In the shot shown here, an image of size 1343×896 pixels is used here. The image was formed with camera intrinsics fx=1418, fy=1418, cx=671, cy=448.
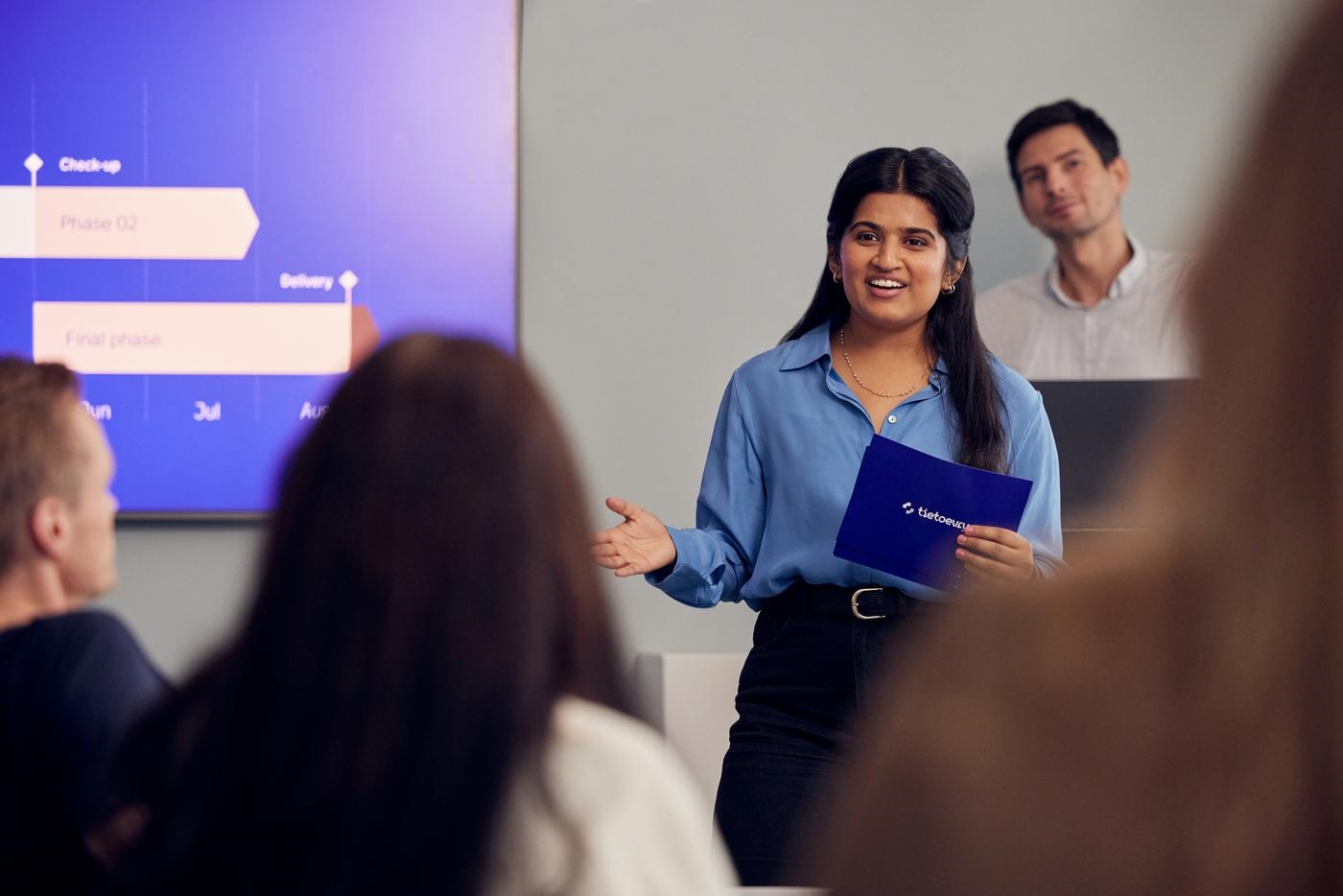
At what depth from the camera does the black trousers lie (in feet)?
7.61

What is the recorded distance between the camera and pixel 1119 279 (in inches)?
147

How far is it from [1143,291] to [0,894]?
3.23m

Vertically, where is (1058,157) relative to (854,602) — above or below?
above

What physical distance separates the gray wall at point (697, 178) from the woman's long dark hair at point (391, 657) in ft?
8.88

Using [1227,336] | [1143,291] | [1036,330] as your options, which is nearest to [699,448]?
[1036,330]

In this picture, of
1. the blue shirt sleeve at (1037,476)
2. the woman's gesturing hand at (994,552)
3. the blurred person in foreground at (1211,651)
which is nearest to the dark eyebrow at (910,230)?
Answer: the blue shirt sleeve at (1037,476)

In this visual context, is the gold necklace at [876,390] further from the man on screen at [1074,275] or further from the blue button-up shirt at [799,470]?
the man on screen at [1074,275]

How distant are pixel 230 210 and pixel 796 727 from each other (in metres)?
2.07

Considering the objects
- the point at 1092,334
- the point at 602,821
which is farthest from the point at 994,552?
the point at 1092,334

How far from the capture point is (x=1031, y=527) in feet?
8.21

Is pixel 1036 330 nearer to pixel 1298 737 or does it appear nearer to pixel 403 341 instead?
pixel 403 341

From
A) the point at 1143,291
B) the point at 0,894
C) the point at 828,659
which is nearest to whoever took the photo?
the point at 0,894

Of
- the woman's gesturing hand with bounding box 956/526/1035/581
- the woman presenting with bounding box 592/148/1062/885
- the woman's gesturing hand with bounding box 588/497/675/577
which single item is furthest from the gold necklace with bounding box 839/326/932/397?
the woman's gesturing hand with bounding box 588/497/675/577

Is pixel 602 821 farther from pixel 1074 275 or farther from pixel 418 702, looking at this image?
pixel 1074 275
